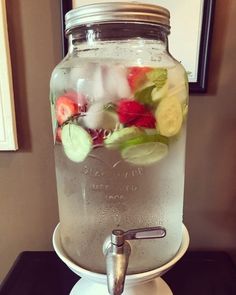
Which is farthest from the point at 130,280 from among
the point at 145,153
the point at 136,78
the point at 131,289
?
the point at 136,78

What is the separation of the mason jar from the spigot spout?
0.22ft

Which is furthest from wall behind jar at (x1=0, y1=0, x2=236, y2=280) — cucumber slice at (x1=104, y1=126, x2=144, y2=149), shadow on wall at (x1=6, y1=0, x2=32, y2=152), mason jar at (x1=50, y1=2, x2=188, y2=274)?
cucumber slice at (x1=104, y1=126, x2=144, y2=149)

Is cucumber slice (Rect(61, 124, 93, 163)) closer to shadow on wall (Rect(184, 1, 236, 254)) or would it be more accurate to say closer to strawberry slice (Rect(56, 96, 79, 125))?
strawberry slice (Rect(56, 96, 79, 125))

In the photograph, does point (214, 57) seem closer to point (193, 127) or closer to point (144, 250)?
point (193, 127)

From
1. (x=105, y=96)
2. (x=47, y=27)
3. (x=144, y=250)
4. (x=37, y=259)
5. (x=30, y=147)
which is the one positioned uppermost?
(x=47, y=27)

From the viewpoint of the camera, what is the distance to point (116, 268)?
0.42 m

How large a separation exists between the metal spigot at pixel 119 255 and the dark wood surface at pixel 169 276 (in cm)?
A: 29

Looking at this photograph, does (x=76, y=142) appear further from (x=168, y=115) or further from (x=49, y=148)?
(x=49, y=148)

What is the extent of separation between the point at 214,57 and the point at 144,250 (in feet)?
→ 1.50

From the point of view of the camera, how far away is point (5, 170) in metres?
0.77

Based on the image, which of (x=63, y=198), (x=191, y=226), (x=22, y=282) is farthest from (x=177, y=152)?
(x=22, y=282)

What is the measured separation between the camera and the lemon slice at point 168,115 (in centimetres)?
46

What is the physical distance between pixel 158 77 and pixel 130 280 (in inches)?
13.0

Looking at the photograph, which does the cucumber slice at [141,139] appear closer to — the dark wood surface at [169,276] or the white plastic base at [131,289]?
the white plastic base at [131,289]
